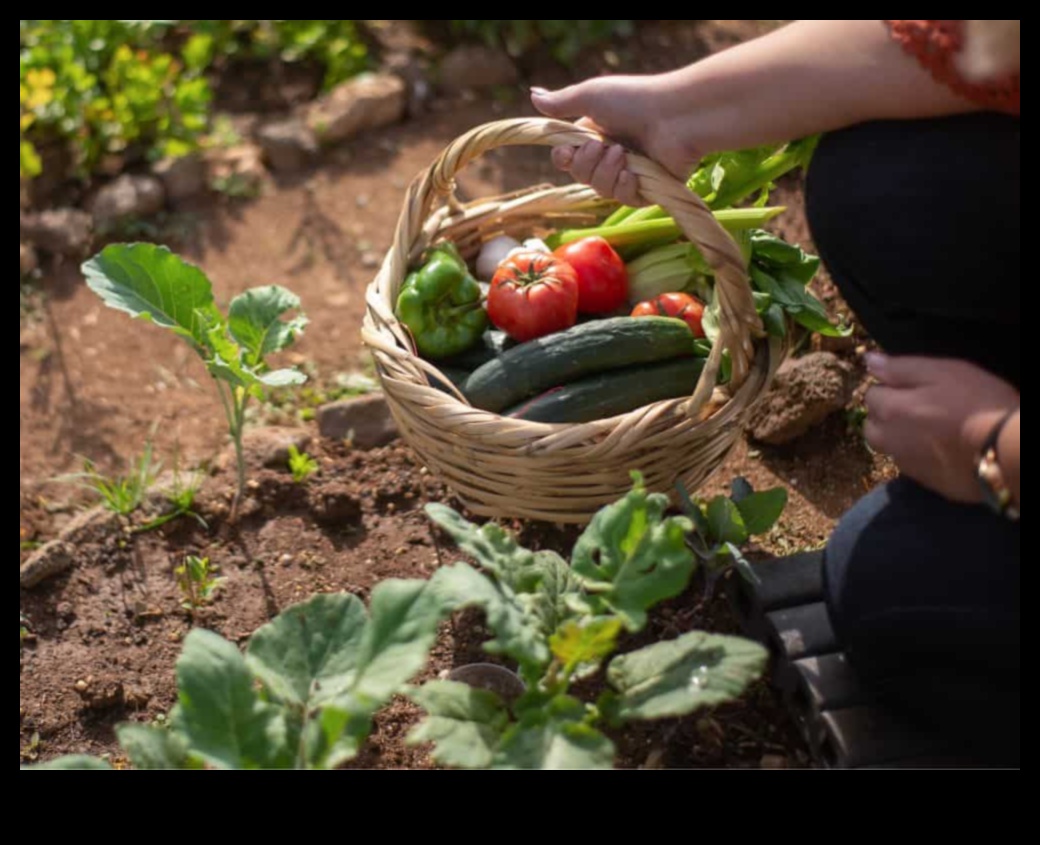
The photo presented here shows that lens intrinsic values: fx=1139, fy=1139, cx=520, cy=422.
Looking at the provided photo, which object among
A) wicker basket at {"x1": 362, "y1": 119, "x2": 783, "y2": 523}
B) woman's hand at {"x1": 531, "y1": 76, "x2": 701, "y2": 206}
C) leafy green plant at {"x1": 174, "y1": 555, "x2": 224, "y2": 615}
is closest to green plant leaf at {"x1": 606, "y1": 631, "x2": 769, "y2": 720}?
wicker basket at {"x1": 362, "y1": 119, "x2": 783, "y2": 523}

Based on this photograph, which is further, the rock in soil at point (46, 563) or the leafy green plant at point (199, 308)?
the rock in soil at point (46, 563)

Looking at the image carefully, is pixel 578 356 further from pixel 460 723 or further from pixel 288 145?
pixel 288 145

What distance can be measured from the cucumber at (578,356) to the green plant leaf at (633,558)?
1.92 ft

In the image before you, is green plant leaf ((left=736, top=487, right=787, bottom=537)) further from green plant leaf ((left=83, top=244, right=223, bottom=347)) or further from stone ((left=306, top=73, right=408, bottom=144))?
stone ((left=306, top=73, right=408, bottom=144))

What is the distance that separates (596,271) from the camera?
267 centimetres

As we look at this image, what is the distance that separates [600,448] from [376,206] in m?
2.22

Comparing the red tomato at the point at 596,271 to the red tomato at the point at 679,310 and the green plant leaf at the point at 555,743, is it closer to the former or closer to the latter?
the red tomato at the point at 679,310

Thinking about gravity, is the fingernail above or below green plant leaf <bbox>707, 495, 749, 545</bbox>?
above

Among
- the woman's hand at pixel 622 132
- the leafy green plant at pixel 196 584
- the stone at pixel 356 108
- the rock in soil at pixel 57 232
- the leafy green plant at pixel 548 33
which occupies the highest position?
the woman's hand at pixel 622 132

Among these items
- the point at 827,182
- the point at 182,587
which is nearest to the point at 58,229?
the point at 182,587

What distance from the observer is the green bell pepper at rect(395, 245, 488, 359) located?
2570 mm

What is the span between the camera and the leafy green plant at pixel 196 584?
260cm

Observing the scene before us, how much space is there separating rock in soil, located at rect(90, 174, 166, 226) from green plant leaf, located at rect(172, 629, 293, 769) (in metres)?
2.65

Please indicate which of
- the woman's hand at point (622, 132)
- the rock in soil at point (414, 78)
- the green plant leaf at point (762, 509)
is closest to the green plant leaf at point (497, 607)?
the green plant leaf at point (762, 509)
